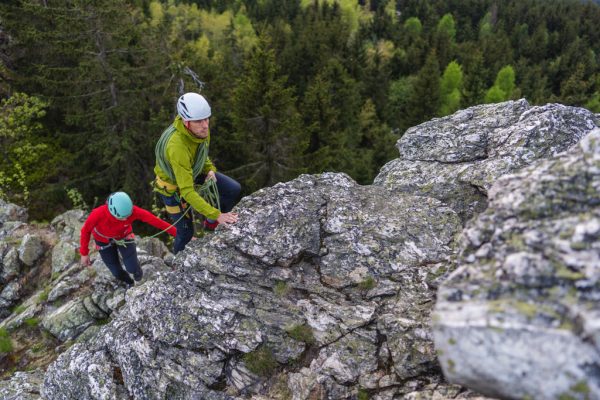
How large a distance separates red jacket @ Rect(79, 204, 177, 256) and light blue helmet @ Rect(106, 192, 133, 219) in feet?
1.23

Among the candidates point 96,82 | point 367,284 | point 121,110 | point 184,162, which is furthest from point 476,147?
point 96,82

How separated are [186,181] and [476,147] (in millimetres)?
5970

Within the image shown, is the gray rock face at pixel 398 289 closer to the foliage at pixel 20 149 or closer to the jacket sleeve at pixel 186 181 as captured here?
the jacket sleeve at pixel 186 181

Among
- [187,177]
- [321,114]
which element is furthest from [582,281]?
[321,114]

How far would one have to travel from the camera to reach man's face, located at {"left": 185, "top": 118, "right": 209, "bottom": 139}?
6.98 metres

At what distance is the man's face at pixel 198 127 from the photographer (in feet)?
22.9

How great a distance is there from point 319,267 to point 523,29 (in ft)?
338

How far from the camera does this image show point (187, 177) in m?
7.15

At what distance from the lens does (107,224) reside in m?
9.14

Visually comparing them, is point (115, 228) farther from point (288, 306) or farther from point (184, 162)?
point (288, 306)

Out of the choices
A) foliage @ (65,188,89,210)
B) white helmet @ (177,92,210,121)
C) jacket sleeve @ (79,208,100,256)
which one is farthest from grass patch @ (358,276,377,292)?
foliage @ (65,188,89,210)

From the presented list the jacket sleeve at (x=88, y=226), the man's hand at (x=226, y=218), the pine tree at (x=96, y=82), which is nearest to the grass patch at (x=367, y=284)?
the man's hand at (x=226, y=218)

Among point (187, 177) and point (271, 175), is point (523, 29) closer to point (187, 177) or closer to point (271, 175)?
point (271, 175)

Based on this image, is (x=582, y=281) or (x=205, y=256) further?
(x=205, y=256)
